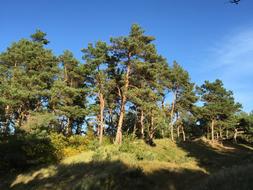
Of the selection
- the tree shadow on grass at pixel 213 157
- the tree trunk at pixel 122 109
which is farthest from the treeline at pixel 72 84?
the tree shadow on grass at pixel 213 157

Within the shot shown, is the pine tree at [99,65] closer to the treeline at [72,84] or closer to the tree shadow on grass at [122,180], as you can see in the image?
the treeline at [72,84]

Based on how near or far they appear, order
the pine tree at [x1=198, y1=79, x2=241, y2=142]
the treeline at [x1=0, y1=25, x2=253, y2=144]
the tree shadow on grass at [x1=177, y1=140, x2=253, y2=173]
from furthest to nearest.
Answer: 1. the pine tree at [x1=198, y1=79, x2=241, y2=142]
2. the treeline at [x1=0, y1=25, x2=253, y2=144]
3. the tree shadow on grass at [x1=177, y1=140, x2=253, y2=173]

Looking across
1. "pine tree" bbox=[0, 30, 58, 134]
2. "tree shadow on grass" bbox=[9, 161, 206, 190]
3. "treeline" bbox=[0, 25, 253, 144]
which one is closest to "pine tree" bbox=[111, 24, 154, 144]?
"treeline" bbox=[0, 25, 253, 144]

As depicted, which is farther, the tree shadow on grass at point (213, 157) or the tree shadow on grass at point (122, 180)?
the tree shadow on grass at point (213, 157)

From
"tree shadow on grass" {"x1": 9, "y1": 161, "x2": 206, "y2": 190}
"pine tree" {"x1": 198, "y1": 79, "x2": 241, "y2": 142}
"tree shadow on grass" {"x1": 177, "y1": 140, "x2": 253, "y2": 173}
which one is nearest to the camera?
"tree shadow on grass" {"x1": 9, "y1": 161, "x2": 206, "y2": 190}

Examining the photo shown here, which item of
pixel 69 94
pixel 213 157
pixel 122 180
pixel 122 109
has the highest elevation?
pixel 69 94

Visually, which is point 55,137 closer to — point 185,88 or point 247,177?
point 247,177

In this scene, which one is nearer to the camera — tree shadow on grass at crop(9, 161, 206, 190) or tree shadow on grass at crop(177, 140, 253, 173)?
tree shadow on grass at crop(9, 161, 206, 190)

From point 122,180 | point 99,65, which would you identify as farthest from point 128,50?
point 122,180

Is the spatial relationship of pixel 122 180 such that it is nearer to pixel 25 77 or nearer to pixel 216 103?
pixel 25 77

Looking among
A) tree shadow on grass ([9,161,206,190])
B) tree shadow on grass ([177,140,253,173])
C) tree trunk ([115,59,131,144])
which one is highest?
tree trunk ([115,59,131,144])

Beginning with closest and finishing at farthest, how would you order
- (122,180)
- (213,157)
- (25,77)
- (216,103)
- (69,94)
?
(122,180) < (25,77) < (213,157) < (69,94) < (216,103)

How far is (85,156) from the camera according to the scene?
2847 cm

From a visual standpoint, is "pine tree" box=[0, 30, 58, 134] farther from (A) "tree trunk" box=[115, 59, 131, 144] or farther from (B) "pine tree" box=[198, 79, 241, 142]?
(B) "pine tree" box=[198, 79, 241, 142]
